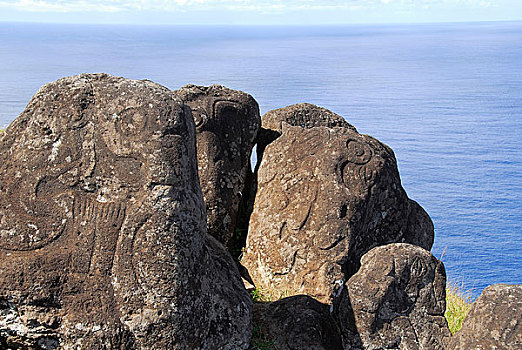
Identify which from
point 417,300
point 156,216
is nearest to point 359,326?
point 417,300

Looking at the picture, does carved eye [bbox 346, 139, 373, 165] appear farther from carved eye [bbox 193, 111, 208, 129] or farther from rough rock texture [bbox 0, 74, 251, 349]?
rough rock texture [bbox 0, 74, 251, 349]

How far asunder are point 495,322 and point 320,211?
88.0 inches

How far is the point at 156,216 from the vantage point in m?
4.22

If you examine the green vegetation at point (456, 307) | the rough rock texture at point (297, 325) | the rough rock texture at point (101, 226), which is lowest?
the green vegetation at point (456, 307)

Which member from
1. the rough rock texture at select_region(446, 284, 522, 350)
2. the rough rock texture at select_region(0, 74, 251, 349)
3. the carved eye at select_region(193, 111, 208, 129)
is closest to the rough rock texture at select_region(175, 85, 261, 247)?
the carved eye at select_region(193, 111, 208, 129)

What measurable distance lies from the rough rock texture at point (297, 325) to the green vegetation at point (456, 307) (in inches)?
64.2

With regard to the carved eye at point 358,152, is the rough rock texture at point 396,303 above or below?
below

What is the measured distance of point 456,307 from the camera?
7676 millimetres

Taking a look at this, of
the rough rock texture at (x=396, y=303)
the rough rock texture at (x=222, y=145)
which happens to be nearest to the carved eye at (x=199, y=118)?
the rough rock texture at (x=222, y=145)

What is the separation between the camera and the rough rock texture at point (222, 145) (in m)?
6.91

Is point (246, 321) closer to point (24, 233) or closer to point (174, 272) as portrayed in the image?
point (174, 272)

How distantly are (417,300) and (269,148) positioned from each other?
8.84 feet

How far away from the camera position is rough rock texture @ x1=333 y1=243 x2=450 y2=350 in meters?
5.36

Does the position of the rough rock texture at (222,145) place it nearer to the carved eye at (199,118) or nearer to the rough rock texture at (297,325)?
the carved eye at (199,118)
